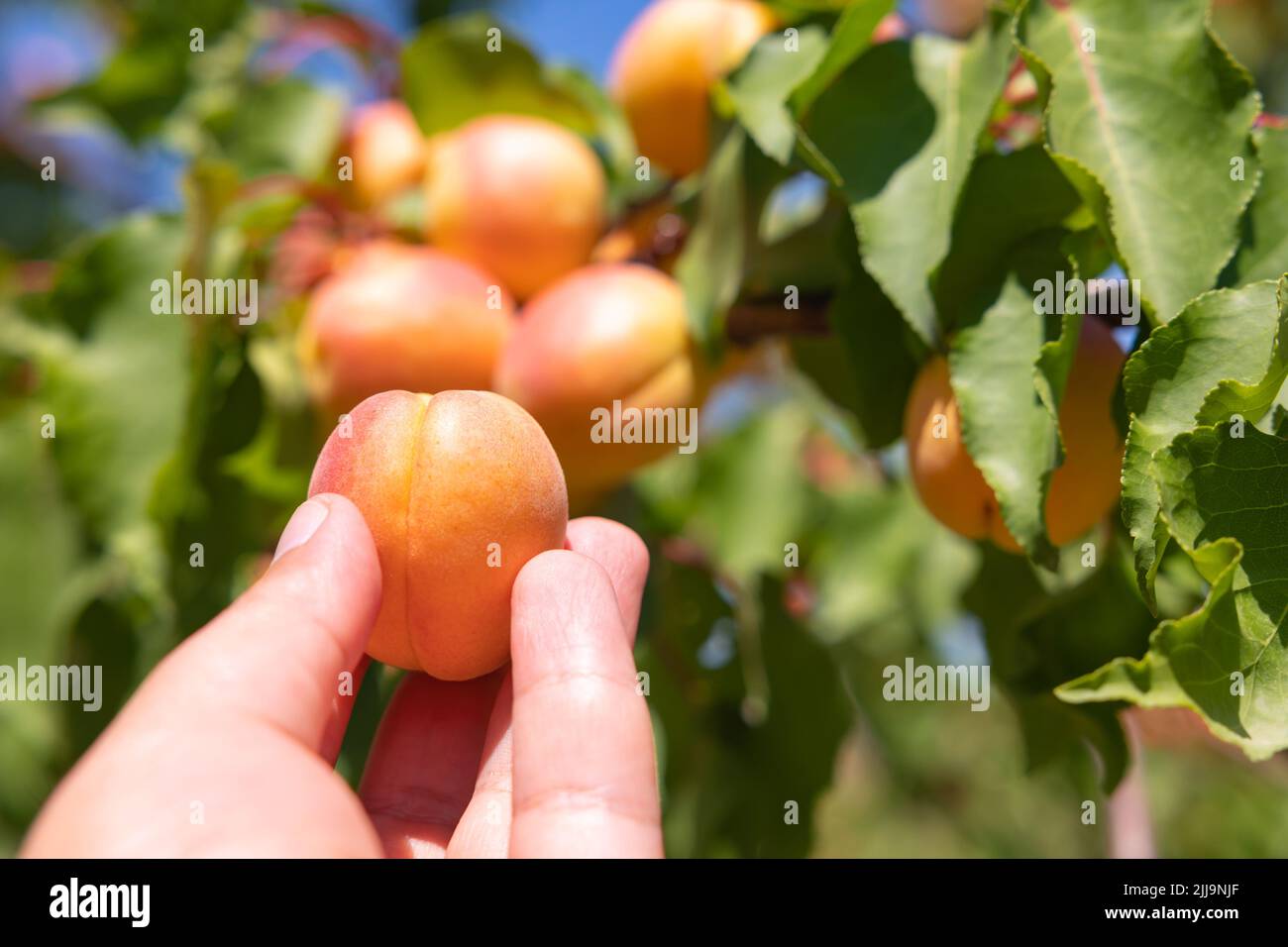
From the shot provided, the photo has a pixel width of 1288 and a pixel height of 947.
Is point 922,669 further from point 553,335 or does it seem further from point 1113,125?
point 1113,125

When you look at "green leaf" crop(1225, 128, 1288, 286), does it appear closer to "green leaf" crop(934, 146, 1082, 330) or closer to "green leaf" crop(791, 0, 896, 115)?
"green leaf" crop(934, 146, 1082, 330)

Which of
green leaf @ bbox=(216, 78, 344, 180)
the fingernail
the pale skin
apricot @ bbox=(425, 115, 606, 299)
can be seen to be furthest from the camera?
green leaf @ bbox=(216, 78, 344, 180)

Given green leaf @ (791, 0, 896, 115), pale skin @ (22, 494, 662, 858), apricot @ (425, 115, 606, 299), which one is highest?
apricot @ (425, 115, 606, 299)

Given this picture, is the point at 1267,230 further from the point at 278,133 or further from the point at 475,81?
the point at 278,133

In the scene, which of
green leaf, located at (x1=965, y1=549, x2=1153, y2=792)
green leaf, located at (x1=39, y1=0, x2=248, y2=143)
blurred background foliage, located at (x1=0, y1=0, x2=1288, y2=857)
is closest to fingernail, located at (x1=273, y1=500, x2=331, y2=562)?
blurred background foliage, located at (x1=0, y1=0, x2=1288, y2=857)

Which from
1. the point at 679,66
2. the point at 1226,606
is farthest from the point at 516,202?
the point at 1226,606

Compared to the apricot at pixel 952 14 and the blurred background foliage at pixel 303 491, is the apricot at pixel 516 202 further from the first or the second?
the apricot at pixel 952 14
